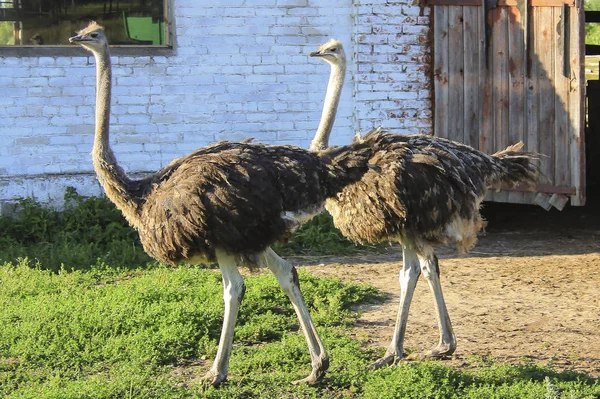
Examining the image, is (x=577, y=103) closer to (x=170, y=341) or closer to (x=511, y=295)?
(x=511, y=295)

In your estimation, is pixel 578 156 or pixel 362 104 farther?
pixel 362 104

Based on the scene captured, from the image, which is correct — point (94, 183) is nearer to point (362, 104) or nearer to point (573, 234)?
point (362, 104)

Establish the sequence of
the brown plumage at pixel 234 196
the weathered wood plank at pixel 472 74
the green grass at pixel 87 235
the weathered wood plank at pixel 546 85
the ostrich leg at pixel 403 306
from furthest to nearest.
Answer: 1. the weathered wood plank at pixel 472 74
2. the weathered wood plank at pixel 546 85
3. the green grass at pixel 87 235
4. the ostrich leg at pixel 403 306
5. the brown plumage at pixel 234 196

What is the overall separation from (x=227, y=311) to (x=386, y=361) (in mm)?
1054

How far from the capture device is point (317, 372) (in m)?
5.48

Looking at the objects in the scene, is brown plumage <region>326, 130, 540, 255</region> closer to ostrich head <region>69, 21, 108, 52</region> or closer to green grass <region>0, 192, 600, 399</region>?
green grass <region>0, 192, 600, 399</region>

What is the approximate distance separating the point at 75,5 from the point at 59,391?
5350 mm

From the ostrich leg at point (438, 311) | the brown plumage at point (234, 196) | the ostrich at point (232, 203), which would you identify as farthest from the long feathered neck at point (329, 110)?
the ostrich leg at point (438, 311)

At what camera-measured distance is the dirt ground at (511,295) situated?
20.3 feet

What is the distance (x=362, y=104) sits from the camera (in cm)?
1006

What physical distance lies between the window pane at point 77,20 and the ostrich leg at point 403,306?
4803 millimetres

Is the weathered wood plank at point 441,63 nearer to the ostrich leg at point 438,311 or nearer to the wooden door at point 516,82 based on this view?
the wooden door at point 516,82

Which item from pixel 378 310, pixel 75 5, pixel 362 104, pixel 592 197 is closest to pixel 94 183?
pixel 75 5

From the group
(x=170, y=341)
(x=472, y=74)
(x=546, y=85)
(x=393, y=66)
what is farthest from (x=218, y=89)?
(x=170, y=341)
